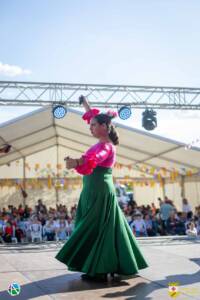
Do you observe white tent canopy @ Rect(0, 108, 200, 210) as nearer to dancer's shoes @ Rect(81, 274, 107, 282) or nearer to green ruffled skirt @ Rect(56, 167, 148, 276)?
green ruffled skirt @ Rect(56, 167, 148, 276)

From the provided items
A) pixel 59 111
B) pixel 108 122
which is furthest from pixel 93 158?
pixel 59 111

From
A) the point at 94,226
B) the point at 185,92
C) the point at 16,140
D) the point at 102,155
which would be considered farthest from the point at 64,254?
the point at 16,140

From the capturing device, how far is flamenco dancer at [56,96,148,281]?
11.3ft

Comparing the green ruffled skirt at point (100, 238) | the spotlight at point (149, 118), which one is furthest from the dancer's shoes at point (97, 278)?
the spotlight at point (149, 118)

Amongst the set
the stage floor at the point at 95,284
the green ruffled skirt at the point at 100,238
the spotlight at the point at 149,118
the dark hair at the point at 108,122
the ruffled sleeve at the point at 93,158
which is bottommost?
the stage floor at the point at 95,284

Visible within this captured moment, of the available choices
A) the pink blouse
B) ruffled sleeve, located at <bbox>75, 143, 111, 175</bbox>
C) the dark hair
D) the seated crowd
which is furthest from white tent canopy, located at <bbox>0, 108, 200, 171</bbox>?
ruffled sleeve, located at <bbox>75, 143, 111, 175</bbox>

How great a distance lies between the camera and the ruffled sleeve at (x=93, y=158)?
10.7 ft

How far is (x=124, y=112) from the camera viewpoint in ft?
33.4

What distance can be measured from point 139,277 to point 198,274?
0.59 metres

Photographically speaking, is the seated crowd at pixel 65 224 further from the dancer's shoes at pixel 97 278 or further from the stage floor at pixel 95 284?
the dancer's shoes at pixel 97 278

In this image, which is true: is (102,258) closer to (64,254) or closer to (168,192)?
(64,254)

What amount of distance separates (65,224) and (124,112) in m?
3.29

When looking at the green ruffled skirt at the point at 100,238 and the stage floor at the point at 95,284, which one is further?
the green ruffled skirt at the point at 100,238

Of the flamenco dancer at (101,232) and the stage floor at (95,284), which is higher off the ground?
the flamenco dancer at (101,232)
